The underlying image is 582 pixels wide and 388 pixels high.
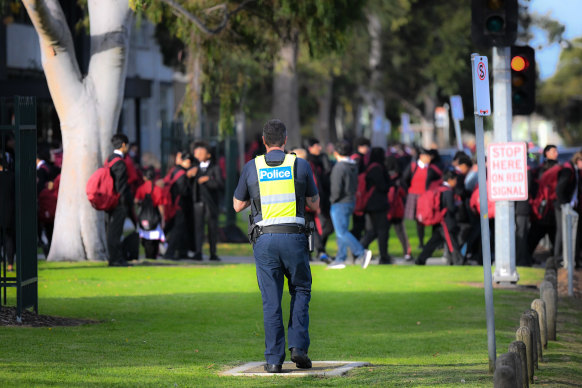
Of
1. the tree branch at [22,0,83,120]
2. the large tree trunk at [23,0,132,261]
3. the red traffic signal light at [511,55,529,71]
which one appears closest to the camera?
the red traffic signal light at [511,55,529,71]

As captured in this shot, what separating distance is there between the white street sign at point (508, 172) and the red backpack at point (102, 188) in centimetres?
693

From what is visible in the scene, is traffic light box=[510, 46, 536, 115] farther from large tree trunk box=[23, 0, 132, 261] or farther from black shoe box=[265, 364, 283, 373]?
black shoe box=[265, 364, 283, 373]

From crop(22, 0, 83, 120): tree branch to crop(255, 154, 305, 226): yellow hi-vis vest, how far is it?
9893 millimetres

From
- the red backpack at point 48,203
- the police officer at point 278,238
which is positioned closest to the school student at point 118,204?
the red backpack at point 48,203

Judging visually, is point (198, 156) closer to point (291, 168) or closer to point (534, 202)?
point (534, 202)

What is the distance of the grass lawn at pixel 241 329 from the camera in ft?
31.2

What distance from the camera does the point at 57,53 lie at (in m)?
20.0

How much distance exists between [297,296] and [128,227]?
2368cm

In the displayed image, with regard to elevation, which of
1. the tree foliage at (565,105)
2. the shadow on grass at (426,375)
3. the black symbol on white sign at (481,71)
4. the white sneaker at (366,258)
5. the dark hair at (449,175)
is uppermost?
the tree foliage at (565,105)

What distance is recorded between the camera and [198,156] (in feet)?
72.3

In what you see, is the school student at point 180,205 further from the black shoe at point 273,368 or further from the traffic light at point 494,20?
the black shoe at point 273,368

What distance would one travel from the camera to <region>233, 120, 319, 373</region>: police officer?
950 centimetres

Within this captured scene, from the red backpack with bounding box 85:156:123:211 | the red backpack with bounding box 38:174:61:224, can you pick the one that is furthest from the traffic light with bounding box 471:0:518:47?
the red backpack with bounding box 38:174:61:224

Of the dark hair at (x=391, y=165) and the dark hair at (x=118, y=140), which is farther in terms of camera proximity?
the dark hair at (x=391, y=165)
